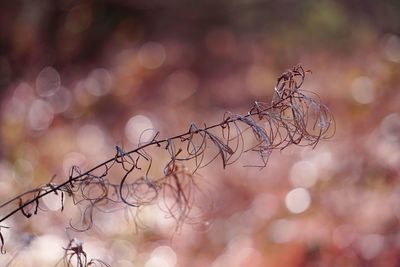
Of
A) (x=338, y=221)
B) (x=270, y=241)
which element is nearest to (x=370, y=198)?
(x=338, y=221)

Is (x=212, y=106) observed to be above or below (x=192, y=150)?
above

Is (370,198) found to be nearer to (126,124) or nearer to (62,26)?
(126,124)

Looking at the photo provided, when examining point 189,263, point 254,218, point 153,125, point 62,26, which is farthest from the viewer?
point 62,26

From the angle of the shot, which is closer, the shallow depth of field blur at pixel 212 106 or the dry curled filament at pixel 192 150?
the dry curled filament at pixel 192 150

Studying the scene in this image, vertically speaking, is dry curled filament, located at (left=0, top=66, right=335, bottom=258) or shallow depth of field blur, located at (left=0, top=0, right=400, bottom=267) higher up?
shallow depth of field blur, located at (left=0, top=0, right=400, bottom=267)

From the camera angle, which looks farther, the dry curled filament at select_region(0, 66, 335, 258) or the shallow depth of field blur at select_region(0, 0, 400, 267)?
the shallow depth of field blur at select_region(0, 0, 400, 267)

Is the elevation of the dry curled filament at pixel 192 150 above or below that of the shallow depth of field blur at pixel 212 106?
below

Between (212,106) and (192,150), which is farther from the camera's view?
(212,106)

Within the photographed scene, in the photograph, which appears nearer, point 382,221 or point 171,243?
point 382,221
